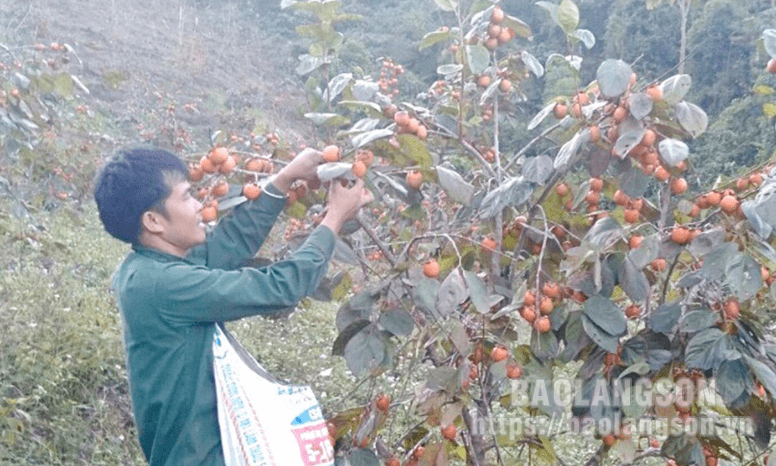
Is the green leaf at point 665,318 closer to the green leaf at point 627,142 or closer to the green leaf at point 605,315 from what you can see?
the green leaf at point 605,315

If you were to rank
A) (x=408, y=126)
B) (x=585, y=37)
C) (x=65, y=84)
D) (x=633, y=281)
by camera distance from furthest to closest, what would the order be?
(x=65, y=84) < (x=585, y=37) < (x=408, y=126) < (x=633, y=281)

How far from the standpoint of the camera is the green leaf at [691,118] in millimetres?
→ 1414

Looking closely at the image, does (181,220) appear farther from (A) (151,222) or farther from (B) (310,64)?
(B) (310,64)

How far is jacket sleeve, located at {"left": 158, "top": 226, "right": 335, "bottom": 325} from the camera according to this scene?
1349 mm

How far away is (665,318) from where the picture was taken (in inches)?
58.6

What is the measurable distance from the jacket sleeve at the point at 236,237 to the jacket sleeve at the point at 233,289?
249 mm

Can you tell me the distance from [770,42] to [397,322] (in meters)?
0.81

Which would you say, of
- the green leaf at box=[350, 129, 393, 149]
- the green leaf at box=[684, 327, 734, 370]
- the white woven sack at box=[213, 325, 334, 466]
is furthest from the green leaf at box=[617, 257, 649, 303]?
the white woven sack at box=[213, 325, 334, 466]

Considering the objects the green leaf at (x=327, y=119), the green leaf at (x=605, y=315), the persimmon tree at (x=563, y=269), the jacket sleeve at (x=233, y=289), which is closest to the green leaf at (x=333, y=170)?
the persimmon tree at (x=563, y=269)

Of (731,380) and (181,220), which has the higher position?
(181,220)

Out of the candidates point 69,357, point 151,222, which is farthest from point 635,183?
point 69,357

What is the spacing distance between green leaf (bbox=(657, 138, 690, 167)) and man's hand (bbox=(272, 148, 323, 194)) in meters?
0.56

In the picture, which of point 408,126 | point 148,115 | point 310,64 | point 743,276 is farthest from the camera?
point 148,115

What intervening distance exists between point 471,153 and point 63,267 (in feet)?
11.7
